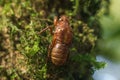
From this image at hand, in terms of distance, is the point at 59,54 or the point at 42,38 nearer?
the point at 59,54

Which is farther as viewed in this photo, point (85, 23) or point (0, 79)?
point (85, 23)

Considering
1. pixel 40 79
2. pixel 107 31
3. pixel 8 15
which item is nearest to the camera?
pixel 40 79

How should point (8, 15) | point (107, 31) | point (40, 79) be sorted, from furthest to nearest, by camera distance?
point (107, 31)
point (8, 15)
point (40, 79)

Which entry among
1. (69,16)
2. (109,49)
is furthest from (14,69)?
(109,49)

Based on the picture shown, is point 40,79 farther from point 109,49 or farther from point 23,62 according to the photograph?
point 109,49
